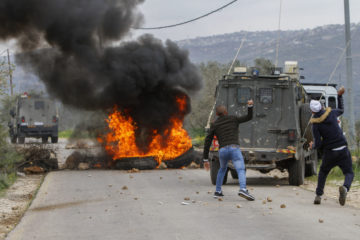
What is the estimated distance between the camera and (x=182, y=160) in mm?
19625

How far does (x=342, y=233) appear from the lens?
7.32 metres

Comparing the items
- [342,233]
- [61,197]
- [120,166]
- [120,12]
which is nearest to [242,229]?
[342,233]

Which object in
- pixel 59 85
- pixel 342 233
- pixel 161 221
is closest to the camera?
pixel 342 233

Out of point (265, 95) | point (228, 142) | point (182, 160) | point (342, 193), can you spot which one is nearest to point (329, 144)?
point (342, 193)

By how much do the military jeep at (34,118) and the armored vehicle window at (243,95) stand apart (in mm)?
25156

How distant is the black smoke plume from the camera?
755 inches

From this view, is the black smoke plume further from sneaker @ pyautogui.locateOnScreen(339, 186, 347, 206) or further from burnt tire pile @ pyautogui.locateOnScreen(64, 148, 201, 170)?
sneaker @ pyautogui.locateOnScreen(339, 186, 347, 206)

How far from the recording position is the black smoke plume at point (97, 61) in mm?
19188

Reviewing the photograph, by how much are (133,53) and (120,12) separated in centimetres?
158

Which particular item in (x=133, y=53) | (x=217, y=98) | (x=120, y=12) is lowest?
(x=217, y=98)

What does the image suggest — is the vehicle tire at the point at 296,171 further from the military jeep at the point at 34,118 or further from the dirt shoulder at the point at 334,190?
the military jeep at the point at 34,118

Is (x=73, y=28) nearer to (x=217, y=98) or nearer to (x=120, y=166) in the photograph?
(x=120, y=166)

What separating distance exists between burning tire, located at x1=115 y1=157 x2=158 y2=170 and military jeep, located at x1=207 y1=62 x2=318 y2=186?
499 cm

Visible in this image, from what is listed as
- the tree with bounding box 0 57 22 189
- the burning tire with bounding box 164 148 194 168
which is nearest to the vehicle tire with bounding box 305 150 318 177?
the burning tire with bounding box 164 148 194 168
